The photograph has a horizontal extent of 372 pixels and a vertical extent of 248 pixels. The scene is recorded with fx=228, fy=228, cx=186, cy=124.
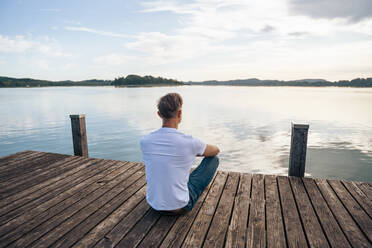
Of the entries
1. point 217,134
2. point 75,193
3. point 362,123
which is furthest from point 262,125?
point 75,193

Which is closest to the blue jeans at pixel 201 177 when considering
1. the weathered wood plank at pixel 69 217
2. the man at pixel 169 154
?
the man at pixel 169 154

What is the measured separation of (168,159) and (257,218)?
4.82ft

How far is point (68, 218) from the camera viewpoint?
9.48 feet

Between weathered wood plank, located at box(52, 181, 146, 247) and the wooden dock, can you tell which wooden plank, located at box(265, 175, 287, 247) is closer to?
the wooden dock

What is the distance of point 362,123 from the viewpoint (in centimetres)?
1756

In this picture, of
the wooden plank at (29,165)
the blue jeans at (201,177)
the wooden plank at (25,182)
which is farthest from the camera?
the wooden plank at (29,165)

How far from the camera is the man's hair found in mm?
2340

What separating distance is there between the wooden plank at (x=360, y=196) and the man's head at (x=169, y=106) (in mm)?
2877

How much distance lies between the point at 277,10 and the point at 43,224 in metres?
19.9

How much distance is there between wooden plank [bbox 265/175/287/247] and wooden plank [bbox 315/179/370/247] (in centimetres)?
68

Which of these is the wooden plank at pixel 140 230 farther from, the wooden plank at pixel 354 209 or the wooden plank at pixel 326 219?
the wooden plank at pixel 354 209

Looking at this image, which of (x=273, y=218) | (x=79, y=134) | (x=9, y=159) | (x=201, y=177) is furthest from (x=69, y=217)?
(x=9, y=159)

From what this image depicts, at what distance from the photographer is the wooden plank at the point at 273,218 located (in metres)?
2.46

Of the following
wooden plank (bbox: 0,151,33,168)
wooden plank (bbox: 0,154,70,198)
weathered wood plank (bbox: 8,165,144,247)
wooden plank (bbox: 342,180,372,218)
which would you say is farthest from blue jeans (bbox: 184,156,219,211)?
wooden plank (bbox: 0,151,33,168)
